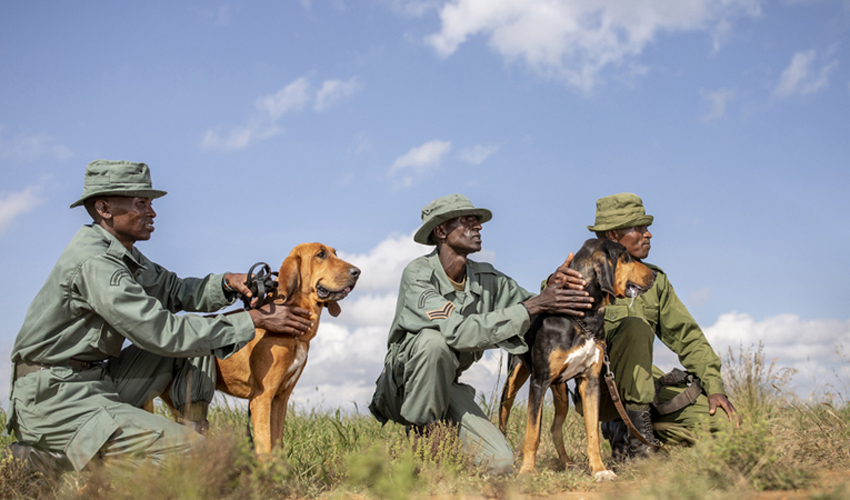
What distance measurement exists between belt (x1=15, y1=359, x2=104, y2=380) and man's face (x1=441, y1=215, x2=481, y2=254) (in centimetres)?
312

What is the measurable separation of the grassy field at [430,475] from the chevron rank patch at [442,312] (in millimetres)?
916

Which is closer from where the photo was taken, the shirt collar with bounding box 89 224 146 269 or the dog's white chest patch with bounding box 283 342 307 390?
the shirt collar with bounding box 89 224 146 269

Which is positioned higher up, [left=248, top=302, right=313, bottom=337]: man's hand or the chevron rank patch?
the chevron rank patch

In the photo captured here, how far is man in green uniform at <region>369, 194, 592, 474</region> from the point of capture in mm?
5254

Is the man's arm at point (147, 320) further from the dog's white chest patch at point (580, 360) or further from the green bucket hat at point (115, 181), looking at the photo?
the dog's white chest patch at point (580, 360)

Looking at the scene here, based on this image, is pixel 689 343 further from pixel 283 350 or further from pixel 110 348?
pixel 110 348

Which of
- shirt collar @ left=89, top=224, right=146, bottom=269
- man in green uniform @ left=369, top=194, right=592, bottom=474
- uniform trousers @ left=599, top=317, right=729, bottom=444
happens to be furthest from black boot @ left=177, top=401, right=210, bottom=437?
uniform trousers @ left=599, top=317, right=729, bottom=444

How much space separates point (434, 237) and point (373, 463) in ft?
8.88

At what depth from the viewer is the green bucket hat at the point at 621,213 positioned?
635cm

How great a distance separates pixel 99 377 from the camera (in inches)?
188

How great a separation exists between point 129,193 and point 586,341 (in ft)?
12.2

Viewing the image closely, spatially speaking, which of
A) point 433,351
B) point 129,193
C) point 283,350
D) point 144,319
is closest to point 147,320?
point 144,319

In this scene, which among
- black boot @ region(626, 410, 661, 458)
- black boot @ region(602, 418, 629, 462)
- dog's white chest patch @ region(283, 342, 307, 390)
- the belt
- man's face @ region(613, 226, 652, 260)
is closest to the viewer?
the belt

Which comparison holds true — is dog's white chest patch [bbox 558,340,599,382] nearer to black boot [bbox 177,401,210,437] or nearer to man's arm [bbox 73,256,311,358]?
man's arm [bbox 73,256,311,358]
